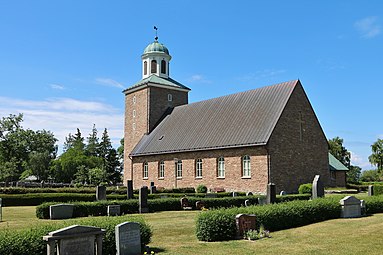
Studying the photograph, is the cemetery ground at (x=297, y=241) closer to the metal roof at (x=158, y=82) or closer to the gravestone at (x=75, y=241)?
the gravestone at (x=75, y=241)

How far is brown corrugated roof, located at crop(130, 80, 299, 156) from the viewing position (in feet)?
104

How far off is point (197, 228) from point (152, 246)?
6.23ft

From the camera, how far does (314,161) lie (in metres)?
33.2

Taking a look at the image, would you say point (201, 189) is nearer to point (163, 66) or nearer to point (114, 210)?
point (114, 210)

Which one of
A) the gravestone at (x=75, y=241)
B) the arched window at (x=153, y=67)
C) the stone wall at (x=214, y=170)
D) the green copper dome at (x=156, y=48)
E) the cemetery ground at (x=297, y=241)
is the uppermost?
the green copper dome at (x=156, y=48)

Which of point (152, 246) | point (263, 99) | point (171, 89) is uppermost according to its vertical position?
point (171, 89)

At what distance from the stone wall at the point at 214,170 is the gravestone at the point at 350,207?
40.5 feet

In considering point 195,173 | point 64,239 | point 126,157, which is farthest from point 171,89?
point 64,239

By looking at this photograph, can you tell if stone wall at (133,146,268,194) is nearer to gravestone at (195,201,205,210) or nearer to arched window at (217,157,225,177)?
arched window at (217,157,225,177)

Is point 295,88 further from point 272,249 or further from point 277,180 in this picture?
point 272,249

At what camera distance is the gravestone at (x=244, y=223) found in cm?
1305

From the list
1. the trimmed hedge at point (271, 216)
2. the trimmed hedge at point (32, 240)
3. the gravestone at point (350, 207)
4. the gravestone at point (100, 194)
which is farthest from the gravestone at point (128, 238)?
the gravestone at point (100, 194)

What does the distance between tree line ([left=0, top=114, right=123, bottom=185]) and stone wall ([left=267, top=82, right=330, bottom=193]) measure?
34795 millimetres

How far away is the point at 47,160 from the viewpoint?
286 ft
